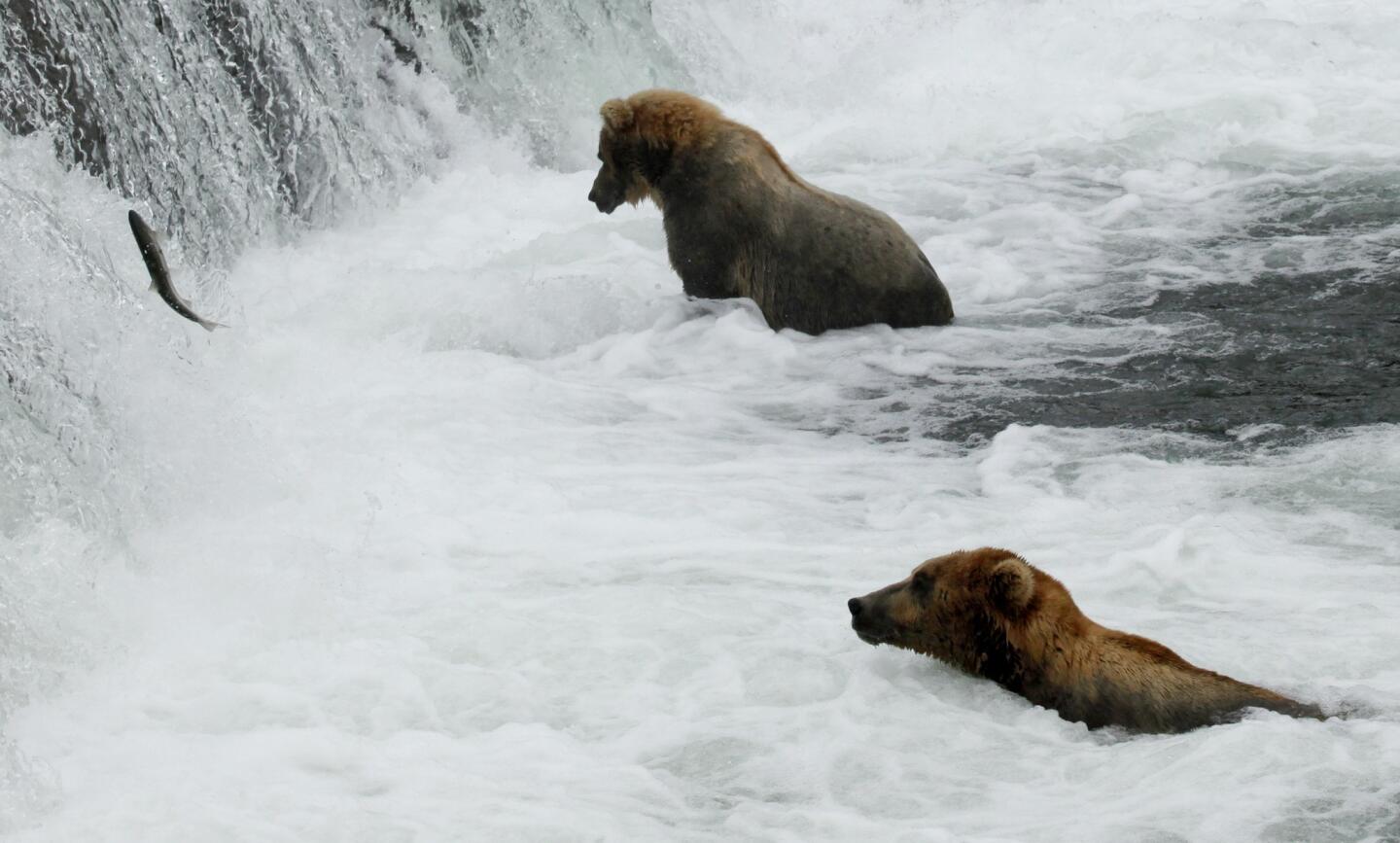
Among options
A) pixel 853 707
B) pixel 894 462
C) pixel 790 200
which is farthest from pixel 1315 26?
pixel 853 707

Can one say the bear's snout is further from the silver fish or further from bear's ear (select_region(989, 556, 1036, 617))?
the silver fish

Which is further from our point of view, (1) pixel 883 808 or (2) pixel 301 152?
(2) pixel 301 152

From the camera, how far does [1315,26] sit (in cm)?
1589

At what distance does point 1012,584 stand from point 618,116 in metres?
4.69

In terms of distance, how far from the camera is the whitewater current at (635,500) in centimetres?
408

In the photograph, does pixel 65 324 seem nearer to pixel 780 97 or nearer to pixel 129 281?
pixel 129 281

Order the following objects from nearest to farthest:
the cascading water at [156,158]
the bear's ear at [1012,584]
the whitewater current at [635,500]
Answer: the whitewater current at [635,500], the bear's ear at [1012,584], the cascading water at [156,158]

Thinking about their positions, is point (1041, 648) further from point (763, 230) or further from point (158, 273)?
point (763, 230)

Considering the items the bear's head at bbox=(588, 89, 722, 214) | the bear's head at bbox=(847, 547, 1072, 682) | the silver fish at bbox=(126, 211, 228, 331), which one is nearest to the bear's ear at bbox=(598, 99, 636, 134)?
the bear's head at bbox=(588, 89, 722, 214)

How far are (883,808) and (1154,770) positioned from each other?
64 cm

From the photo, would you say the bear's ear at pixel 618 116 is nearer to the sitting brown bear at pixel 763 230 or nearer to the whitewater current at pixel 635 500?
the sitting brown bear at pixel 763 230

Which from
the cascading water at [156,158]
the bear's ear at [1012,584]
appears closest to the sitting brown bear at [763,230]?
the cascading water at [156,158]

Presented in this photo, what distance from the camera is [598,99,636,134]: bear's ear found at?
28.3ft

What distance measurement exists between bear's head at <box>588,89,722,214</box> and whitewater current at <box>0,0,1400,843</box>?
705 millimetres
